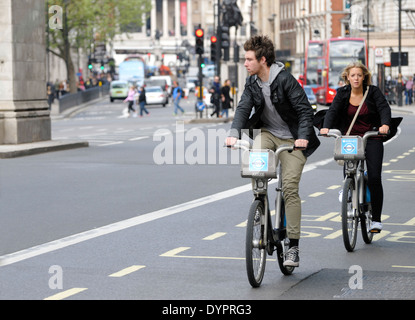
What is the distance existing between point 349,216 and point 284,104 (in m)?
1.66

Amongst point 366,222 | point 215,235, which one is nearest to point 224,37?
point 215,235

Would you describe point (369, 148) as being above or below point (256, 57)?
below

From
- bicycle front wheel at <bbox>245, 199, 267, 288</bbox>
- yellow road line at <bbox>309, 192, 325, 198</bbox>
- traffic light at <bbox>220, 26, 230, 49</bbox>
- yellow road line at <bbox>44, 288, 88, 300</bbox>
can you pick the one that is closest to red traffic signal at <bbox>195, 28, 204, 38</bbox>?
traffic light at <bbox>220, 26, 230, 49</bbox>

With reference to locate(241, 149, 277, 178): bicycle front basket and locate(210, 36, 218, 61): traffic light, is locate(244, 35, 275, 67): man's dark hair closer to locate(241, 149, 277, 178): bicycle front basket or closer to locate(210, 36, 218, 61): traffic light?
locate(241, 149, 277, 178): bicycle front basket

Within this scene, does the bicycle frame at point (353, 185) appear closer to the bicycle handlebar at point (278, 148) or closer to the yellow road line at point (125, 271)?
the bicycle handlebar at point (278, 148)

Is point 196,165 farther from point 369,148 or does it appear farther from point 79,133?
point 79,133

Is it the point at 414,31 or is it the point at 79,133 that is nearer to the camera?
the point at 79,133

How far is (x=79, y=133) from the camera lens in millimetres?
34031

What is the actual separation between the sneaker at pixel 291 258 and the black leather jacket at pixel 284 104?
27.8 inches

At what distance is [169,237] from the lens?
10445mm

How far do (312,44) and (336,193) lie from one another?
194 feet
